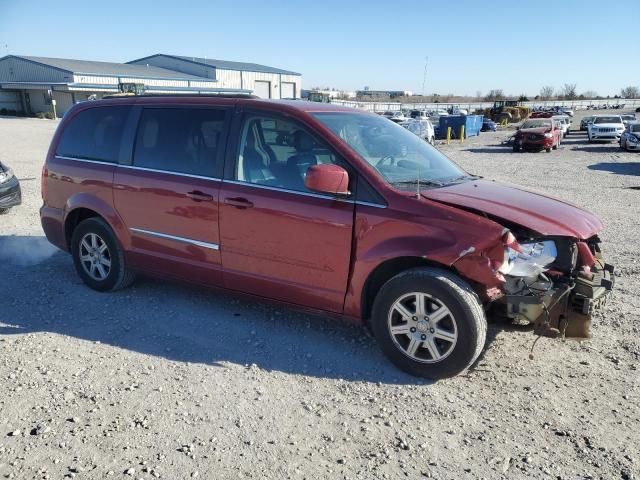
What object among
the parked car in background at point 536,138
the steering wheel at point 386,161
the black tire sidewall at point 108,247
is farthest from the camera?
the parked car in background at point 536,138

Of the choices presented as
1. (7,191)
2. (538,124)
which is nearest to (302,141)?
(7,191)

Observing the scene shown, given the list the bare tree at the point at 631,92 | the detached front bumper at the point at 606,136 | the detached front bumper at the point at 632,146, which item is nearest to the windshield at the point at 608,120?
the detached front bumper at the point at 606,136

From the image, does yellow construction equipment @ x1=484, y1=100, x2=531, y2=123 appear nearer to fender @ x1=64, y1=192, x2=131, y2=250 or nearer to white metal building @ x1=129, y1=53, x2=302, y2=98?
white metal building @ x1=129, y1=53, x2=302, y2=98

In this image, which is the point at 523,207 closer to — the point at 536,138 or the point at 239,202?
the point at 239,202

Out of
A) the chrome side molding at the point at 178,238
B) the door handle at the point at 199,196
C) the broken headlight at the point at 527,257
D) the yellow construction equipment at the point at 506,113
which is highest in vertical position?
the door handle at the point at 199,196

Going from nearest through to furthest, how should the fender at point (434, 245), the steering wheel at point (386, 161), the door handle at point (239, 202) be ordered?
the fender at point (434, 245) < the steering wheel at point (386, 161) < the door handle at point (239, 202)

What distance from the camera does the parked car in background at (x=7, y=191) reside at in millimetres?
8422

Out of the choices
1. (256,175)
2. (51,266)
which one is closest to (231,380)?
(256,175)

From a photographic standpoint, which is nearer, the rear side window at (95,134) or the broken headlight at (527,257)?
the broken headlight at (527,257)

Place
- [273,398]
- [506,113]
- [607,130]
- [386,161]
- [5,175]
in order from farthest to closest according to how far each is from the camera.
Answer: [506,113] < [607,130] < [5,175] < [386,161] < [273,398]

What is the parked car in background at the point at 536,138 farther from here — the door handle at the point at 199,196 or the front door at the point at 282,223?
the door handle at the point at 199,196

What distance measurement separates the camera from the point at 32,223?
26.8 ft

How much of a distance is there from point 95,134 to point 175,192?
1.39m

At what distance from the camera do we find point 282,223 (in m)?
3.95
